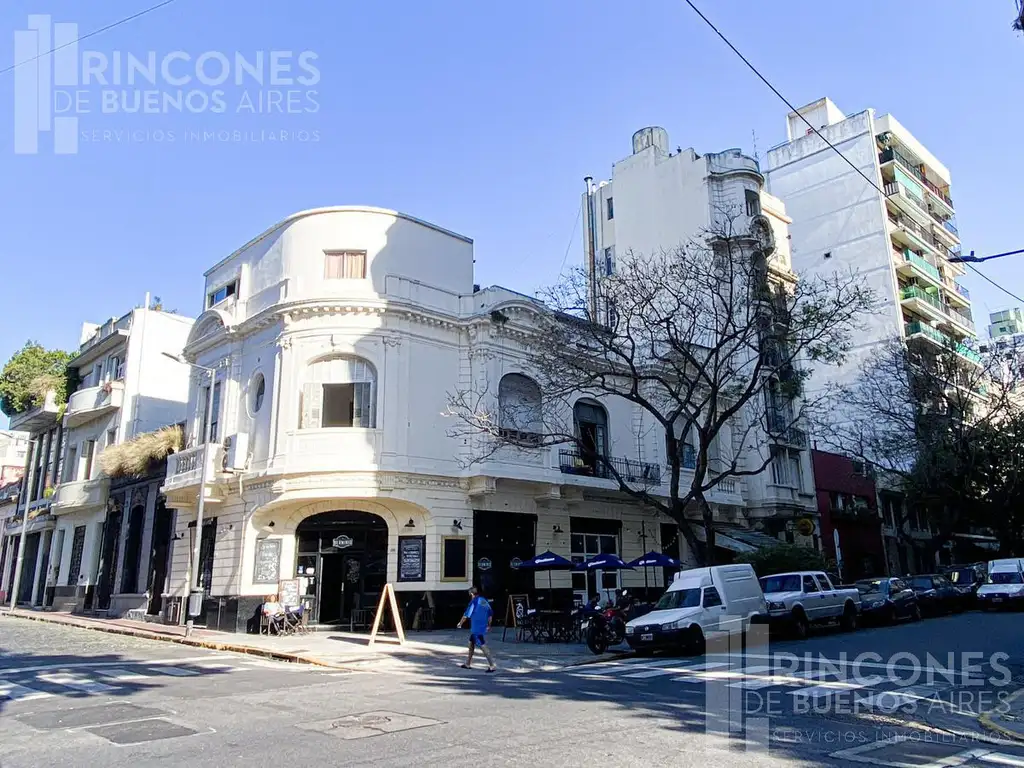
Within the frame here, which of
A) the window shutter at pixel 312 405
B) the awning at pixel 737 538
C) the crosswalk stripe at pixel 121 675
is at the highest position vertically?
the window shutter at pixel 312 405

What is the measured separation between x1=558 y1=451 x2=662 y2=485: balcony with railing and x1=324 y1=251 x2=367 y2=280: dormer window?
8.86 m

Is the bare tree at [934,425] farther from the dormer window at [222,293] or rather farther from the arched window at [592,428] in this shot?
the dormer window at [222,293]

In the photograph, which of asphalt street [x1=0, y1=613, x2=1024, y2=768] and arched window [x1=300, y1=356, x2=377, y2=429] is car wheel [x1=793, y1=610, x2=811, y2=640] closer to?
asphalt street [x1=0, y1=613, x2=1024, y2=768]

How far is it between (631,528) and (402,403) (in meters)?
10.8

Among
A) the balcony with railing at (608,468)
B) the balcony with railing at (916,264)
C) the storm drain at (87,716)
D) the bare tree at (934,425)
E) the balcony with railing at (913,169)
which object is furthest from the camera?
the balcony with railing at (913,169)

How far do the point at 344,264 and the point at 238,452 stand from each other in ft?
21.7

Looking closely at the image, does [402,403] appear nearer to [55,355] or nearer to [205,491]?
[205,491]

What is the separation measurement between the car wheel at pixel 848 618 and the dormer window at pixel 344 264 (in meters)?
17.3

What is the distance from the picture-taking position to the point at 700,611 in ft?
55.0

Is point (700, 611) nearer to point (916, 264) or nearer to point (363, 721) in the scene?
point (363, 721)

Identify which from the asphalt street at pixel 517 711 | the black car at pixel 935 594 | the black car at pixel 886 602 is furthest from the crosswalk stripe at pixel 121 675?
the black car at pixel 935 594

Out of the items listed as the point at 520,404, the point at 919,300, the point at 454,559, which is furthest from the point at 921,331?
the point at 454,559

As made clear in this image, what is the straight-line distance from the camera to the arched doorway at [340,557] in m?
22.3

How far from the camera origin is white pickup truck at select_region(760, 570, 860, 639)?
63.1 ft
